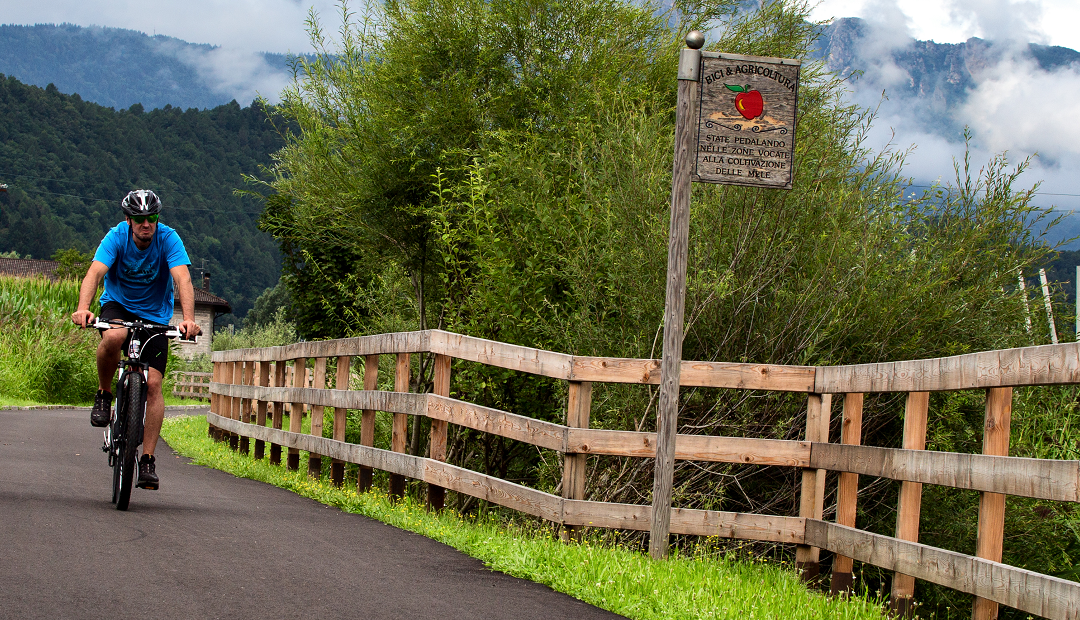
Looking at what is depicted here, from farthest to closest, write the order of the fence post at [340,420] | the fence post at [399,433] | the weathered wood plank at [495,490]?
the fence post at [340,420] → the fence post at [399,433] → the weathered wood plank at [495,490]

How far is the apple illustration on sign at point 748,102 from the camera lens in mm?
6230

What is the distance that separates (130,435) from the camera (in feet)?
22.1

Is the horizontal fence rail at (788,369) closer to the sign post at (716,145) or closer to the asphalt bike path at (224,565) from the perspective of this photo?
the sign post at (716,145)

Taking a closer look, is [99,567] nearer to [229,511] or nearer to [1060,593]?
[229,511]

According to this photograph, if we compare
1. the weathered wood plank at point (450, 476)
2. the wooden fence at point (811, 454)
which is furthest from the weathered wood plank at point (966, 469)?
the weathered wood plank at point (450, 476)

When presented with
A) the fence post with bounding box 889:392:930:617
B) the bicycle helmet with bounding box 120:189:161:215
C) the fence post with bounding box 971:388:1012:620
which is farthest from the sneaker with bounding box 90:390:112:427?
the fence post with bounding box 971:388:1012:620

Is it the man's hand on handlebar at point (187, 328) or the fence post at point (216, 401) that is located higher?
the man's hand on handlebar at point (187, 328)

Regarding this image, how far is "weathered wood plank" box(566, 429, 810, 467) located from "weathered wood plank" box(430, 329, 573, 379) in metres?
0.43

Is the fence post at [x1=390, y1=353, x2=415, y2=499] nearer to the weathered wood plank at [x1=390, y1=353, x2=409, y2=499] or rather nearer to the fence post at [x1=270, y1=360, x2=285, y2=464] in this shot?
the weathered wood plank at [x1=390, y1=353, x2=409, y2=499]

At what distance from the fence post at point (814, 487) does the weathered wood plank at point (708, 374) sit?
0.45 ft

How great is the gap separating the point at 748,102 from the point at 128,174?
4305 inches

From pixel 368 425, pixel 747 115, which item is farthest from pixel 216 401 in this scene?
pixel 747 115

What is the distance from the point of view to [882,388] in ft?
18.7

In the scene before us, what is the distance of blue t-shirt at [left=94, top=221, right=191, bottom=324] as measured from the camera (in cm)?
707
